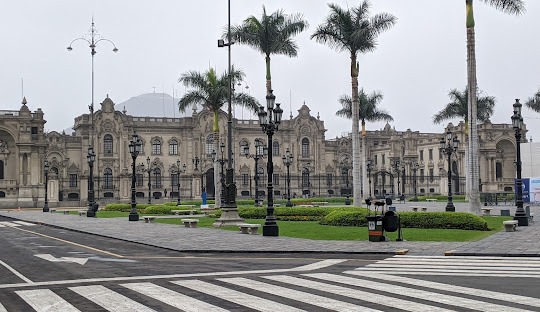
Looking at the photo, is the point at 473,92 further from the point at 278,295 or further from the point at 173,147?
the point at 173,147

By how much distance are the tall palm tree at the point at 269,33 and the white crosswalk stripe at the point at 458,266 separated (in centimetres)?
2634

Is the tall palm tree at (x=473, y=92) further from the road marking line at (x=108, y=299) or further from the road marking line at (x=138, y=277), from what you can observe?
the road marking line at (x=108, y=299)

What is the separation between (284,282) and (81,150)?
8051 cm

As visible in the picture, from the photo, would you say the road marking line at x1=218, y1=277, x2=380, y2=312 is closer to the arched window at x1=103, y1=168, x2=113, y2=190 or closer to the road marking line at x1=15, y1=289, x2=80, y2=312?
the road marking line at x1=15, y1=289, x2=80, y2=312

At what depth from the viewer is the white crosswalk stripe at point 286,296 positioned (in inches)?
388

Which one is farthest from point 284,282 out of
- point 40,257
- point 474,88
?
point 474,88

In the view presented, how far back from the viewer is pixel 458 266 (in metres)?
14.7

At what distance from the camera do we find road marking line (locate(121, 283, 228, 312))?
984 cm

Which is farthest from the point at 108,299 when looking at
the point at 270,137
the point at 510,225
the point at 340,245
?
the point at 510,225

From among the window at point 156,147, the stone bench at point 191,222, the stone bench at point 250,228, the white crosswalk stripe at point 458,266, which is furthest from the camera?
the window at point 156,147

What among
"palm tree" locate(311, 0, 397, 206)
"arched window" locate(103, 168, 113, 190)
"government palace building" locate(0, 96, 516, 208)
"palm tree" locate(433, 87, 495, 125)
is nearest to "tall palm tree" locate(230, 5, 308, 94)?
"palm tree" locate(311, 0, 397, 206)

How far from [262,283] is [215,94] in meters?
36.7

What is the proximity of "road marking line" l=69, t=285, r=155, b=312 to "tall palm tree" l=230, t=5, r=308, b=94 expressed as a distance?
99.2 feet

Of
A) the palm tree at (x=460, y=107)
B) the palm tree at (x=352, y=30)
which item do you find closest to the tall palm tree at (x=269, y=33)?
the palm tree at (x=352, y=30)
